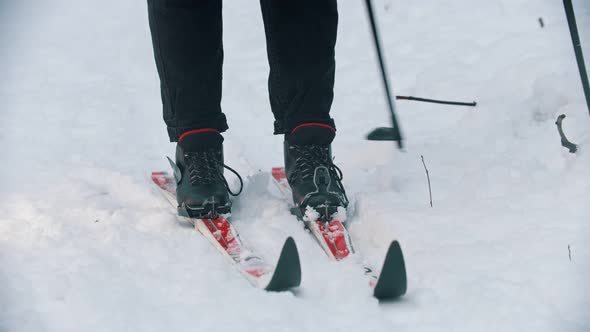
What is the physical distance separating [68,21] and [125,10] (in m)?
0.73

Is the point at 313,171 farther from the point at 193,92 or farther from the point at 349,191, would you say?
the point at 193,92

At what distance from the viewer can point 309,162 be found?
2369 mm

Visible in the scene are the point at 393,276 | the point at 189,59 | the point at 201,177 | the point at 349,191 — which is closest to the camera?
the point at 393,276

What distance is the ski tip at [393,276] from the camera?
1646mm

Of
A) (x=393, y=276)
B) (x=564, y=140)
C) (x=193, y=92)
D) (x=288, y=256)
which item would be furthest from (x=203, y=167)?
(x=564, y=140)

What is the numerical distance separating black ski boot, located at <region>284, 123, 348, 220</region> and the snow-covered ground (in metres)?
0.11

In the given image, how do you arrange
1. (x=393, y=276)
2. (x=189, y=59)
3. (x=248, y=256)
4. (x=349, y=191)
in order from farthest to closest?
(x=349, y=191) < (x=189, y=59) < (x=248, y=256) < (x=393, y=276)

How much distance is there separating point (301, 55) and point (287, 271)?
90cm

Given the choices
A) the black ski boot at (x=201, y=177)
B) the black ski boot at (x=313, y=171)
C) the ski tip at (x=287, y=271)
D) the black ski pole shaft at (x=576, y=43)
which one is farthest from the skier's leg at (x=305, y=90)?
the black ski pole shaft at (x=576, y=43)

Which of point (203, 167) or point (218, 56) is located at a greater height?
point (218, 56)

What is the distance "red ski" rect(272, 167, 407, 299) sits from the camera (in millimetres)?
1665

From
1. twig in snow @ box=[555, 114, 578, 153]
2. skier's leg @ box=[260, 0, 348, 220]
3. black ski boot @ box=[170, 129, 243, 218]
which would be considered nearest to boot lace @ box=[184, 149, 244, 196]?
black ski boot @ box=[170, 129, 243, 218]

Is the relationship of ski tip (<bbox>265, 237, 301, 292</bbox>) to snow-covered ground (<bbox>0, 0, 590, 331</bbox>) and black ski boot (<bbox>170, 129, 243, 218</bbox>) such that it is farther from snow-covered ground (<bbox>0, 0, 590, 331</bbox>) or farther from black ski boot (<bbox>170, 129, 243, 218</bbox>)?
black ski boot (<bbox>170, 129, 243, 218</bbox>)

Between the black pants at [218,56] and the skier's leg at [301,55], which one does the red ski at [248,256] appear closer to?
the black pants at [218,56]
